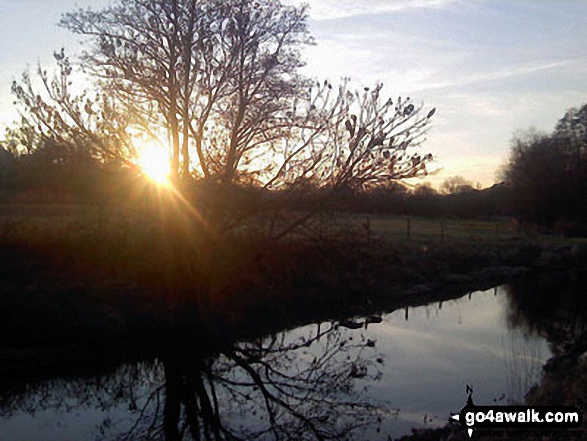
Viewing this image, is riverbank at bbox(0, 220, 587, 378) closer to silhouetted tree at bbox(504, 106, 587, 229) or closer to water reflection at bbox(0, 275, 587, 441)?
water reflection at bbox(0, 275, 587, 441)

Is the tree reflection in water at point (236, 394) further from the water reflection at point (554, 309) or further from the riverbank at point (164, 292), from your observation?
the water reflection at point (554, 309)

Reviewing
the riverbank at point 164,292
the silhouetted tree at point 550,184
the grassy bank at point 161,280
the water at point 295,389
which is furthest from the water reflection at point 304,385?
the silhouetted tree at point 550,184

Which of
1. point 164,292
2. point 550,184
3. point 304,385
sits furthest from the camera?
point 550,184

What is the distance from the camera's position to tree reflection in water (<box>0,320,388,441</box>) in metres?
10.6

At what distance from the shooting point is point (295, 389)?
42.1ft

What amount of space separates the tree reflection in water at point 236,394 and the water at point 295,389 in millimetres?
21

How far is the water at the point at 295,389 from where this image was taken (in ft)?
34.9

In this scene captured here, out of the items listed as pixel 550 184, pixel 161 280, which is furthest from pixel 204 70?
pixel 550 184

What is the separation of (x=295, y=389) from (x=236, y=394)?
3.98 ft

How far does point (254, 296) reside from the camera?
63.9 feet

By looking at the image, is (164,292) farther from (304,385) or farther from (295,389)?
(295,389)

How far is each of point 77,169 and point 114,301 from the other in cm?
455

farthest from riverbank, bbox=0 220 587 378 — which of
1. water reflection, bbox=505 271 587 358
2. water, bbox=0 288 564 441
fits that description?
water reflection, bbox=505 271 587 358

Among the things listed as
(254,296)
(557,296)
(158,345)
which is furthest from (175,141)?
(557,296)
